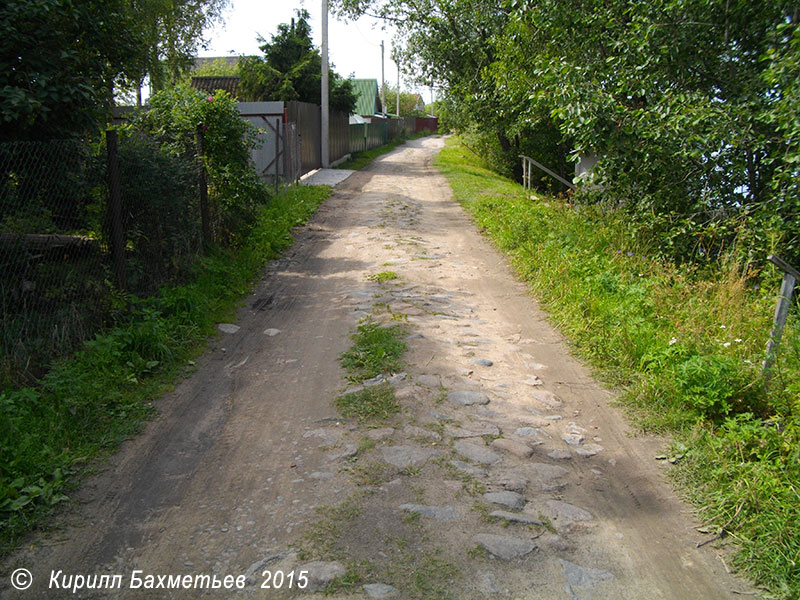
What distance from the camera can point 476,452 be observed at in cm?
434

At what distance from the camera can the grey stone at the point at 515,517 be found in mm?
3596

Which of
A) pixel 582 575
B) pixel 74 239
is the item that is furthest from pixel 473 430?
pixel 74 239

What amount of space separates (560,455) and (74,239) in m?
4.61

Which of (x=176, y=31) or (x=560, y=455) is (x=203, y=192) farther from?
(x=176, y=31)

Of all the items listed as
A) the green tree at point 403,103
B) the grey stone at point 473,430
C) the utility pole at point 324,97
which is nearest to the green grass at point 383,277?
the grey stone at point 473,430

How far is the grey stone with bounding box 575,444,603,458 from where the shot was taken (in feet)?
14.6

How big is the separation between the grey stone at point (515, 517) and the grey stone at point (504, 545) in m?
0.16

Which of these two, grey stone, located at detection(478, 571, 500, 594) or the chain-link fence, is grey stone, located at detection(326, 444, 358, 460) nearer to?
grey stone, located at detection(478, 571, 500, 594)

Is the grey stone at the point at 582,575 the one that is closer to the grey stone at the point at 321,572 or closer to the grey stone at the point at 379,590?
the grey stone at the point at 379,590

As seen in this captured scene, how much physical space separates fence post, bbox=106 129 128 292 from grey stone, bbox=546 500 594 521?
459cm

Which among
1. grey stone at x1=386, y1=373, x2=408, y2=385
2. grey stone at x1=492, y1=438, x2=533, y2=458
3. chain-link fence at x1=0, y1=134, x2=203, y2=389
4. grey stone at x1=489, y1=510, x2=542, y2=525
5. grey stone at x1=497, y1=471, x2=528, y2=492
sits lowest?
grey stone at x1=489, y1=510, x2=542, y2=525

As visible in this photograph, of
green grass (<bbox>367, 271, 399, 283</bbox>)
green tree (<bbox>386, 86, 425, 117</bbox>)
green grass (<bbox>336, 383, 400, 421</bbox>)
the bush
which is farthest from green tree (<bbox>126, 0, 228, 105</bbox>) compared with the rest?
green tree (<bbox>386, 86, 425, 117</bbox>)

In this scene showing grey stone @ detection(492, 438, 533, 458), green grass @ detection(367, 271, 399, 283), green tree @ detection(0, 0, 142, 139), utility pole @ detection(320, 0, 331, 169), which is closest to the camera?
grey stone @ detection(492, 438, 533, 458)

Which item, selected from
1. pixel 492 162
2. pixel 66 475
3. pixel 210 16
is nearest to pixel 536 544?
pixel 66 475
